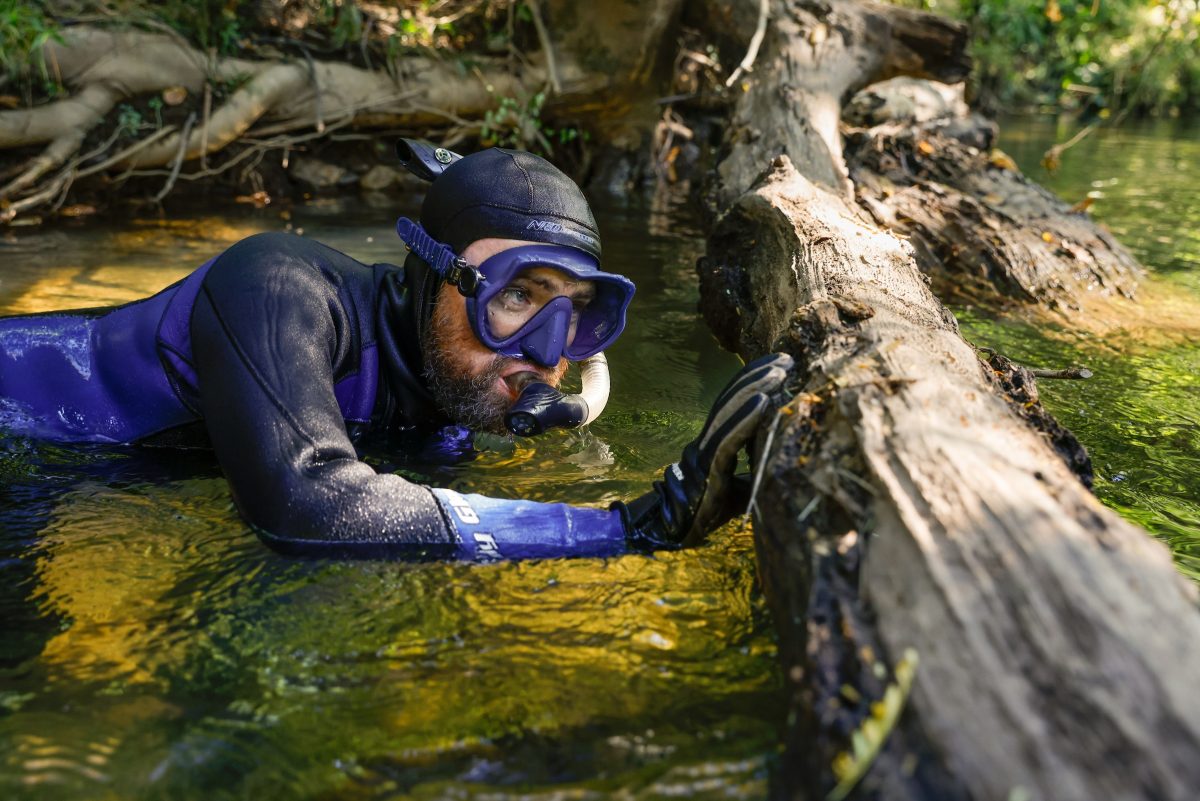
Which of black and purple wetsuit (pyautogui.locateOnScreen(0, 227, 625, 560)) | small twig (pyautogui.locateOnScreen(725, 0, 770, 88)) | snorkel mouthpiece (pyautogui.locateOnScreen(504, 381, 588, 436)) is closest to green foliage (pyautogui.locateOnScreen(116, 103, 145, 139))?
small twig (pyautogui.locateOnScreen(725, 0, 770, 88))

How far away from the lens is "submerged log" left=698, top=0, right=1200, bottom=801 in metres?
1.09

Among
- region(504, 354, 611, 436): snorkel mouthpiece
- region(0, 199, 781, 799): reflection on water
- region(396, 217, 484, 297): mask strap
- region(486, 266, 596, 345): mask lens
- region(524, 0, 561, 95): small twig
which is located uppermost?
region(524, 0, 561, 95): small twig

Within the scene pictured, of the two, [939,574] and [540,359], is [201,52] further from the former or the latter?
[939,574]

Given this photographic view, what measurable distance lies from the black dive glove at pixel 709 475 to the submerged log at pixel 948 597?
67mm

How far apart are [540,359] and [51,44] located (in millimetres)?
5089

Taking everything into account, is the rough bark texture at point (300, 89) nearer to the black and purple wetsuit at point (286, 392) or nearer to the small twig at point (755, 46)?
the small twig at point (755, 46)

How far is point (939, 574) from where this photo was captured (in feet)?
4.29

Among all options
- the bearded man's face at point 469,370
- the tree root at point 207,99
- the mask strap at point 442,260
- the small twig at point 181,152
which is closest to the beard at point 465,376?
the bearded man's face at point 469,370

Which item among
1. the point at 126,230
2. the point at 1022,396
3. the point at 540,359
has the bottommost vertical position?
the point at 126,230

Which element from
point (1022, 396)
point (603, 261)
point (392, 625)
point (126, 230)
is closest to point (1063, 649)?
point (1022, 396)

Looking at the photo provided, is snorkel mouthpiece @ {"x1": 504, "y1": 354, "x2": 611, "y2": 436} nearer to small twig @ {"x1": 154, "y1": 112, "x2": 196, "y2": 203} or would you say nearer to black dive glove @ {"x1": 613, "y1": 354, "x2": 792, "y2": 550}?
black dive glove @ {"x1": 613, "y1": 354, "x2": 792, "y2": 550}

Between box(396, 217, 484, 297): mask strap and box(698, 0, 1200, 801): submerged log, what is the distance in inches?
32.5

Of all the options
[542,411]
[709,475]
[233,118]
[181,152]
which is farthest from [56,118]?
[709,475]

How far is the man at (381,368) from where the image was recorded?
2.05 m
